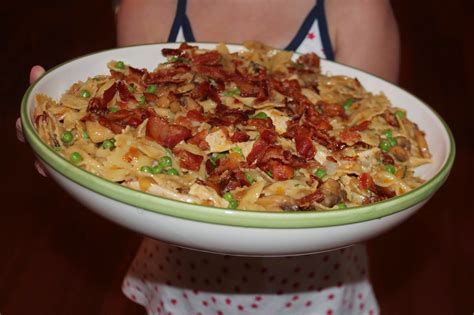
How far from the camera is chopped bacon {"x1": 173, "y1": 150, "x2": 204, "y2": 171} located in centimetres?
167

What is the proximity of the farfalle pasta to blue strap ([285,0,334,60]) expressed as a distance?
0.46 meters

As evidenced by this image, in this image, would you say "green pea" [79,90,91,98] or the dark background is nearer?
"green pea" [79,90,91,98]

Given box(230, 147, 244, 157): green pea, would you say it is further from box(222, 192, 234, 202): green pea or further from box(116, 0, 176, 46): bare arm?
box(116, 0, 176, 46): bare arm

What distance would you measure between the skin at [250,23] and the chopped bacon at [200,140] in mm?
1089

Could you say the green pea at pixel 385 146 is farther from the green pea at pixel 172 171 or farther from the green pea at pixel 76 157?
the green pea at pixel 76 157

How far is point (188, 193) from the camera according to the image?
60.7 inches

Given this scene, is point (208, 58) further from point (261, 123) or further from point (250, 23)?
point (250, 23)

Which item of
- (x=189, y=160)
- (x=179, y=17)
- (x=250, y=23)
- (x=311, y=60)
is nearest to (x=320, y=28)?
(x=250, y=23)

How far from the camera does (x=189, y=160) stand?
1.67 metres

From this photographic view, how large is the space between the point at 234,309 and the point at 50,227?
2.64 metres

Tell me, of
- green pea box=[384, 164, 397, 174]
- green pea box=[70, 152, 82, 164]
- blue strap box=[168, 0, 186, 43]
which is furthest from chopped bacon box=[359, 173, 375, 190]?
blue strap box=[168, 0, 186, 43]

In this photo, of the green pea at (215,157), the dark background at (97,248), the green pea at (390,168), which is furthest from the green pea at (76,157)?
the dark background at (97,248)

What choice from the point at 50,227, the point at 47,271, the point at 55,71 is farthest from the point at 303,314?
the point at 50,227

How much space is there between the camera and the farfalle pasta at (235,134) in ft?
5.28
